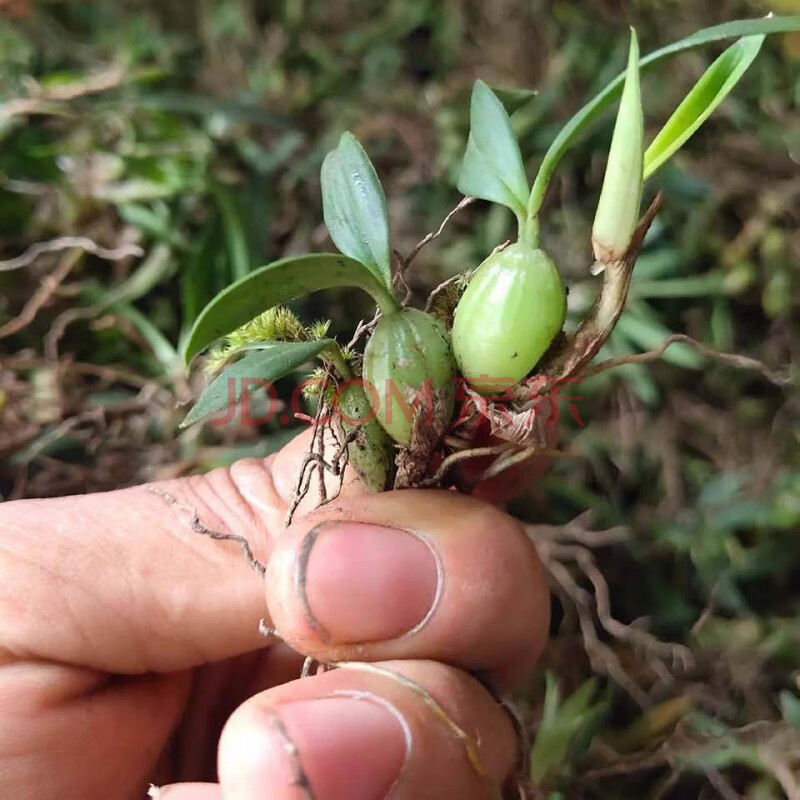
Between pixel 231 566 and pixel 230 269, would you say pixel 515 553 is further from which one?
pixel 230 269

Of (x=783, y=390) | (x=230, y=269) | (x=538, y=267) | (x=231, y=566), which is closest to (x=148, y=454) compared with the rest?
(x=230, y=269)

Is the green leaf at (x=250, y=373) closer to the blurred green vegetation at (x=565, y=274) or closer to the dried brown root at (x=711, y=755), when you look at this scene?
the blurred green vegetation at (x=565, y=274)

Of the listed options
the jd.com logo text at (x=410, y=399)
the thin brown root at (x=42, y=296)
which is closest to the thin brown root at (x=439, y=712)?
the jd.com logo text at (x=410, y=399)

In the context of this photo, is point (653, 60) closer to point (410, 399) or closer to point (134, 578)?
point (410, 399)

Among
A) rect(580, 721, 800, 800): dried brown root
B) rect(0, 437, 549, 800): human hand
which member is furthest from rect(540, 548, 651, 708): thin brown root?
rect(0, 437, 549, 800): human hand

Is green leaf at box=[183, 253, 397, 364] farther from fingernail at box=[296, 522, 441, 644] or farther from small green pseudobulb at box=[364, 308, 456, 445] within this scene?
fingernail at box=[296, 522, 441, 644]
